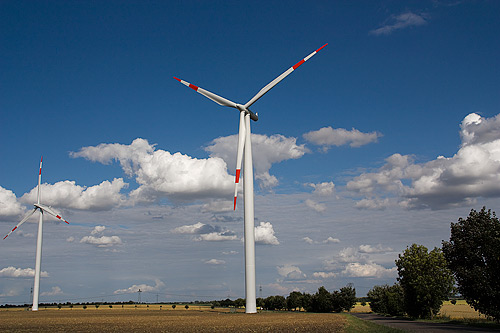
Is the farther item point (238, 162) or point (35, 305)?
point (35, 305)

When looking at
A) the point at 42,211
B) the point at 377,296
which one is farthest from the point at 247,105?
the point at 377,296

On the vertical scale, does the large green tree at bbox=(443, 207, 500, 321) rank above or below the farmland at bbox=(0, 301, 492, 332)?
above

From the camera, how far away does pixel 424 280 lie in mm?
82500

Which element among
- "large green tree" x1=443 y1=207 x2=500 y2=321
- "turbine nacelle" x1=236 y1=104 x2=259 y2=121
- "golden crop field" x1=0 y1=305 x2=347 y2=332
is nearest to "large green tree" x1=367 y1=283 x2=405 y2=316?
"golden crop field" x1=0 y1=305 x2=347 y2=332

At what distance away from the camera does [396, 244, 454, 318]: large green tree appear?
82.4 metres

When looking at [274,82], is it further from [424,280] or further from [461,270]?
[424,280]

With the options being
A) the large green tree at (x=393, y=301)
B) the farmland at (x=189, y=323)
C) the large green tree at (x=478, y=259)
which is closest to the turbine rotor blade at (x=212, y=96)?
the farmland at (x=189, y=323)

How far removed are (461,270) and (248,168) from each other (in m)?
35.4

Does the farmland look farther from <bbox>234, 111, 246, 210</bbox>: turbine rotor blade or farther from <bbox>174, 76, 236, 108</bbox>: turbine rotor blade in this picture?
<bbox>174, 76, 236, 108</bbox>: turbine rotor blade

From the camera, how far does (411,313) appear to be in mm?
87812

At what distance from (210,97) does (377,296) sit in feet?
351

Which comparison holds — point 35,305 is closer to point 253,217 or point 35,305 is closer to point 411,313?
point 253,217

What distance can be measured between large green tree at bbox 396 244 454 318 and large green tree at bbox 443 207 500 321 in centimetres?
1797

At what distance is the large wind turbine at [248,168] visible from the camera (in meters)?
68.9
